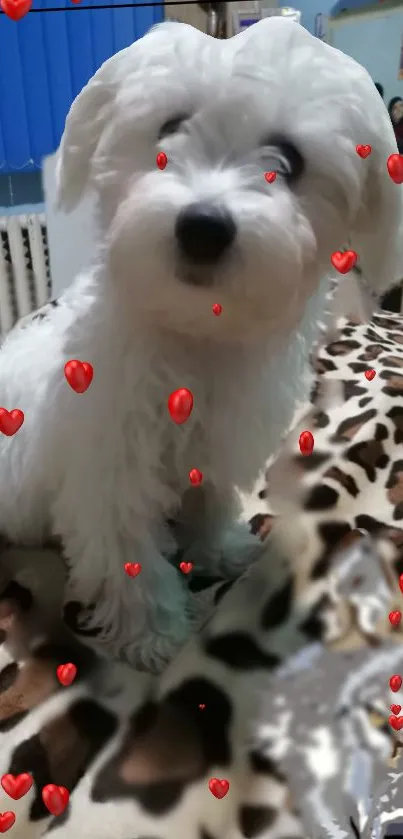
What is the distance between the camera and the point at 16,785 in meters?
0.80

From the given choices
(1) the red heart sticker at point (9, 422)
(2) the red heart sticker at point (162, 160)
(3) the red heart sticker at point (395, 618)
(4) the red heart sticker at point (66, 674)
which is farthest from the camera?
(3) the red heart sticker at point (395, 618)

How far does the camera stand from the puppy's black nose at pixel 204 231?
636 millimetres

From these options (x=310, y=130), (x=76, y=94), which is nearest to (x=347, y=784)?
(x=310, y=130)

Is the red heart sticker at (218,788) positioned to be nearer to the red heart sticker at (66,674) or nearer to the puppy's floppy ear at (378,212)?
the red heart sticker at (66,674)

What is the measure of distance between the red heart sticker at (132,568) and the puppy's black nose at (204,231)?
458mm

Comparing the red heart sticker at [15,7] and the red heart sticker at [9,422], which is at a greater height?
the red heart sticker at [15,7]

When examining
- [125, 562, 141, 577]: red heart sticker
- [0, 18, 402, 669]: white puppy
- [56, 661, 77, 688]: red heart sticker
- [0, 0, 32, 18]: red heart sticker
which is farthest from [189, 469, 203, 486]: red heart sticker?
[0, 0, 32, 18]: red heart sticker

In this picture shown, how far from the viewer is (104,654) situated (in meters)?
0.99

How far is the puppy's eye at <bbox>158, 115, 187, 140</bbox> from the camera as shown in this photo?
0.71m

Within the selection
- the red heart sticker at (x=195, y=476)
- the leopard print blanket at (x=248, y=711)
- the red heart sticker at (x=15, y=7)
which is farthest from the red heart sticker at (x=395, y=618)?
the red heart sticker at (x=15, y=7)

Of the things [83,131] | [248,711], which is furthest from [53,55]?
[248,711]

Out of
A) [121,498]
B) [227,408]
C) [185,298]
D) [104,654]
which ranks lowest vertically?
[104,654]

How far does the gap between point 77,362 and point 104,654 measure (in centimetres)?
41

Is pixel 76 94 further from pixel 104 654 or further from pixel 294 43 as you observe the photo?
pixel 104 654
